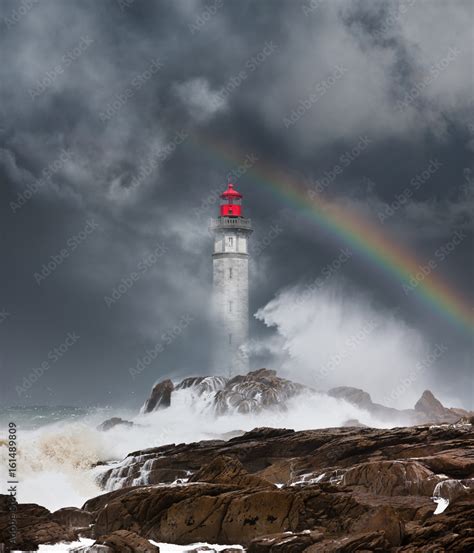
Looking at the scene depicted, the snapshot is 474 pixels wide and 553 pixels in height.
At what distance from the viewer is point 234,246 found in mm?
57219

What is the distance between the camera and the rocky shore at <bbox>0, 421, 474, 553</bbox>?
1842 centimetres


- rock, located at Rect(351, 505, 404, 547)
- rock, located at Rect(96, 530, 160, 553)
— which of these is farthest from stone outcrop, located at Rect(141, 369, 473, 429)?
rock, located at Rect(96, 530, 160, 553)

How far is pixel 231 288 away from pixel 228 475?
33.5 meters

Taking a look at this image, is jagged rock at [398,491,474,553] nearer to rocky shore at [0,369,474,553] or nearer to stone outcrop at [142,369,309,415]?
rocky shore at [0,369,474,553]

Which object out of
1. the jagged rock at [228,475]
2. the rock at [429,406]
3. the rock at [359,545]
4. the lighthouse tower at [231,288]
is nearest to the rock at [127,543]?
the rock at [359,545]

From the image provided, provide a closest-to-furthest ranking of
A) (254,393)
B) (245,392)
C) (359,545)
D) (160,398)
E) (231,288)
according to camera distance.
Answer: (359,545)
(254,393)
(245,392)
(231,288)
(160,398)

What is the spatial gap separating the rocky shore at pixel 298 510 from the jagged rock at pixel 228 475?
0.09 ft

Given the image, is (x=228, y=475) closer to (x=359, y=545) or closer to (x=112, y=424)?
(x=359, y=545)

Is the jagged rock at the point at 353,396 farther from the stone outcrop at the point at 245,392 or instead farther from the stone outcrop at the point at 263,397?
the stone outcrop at the point at 245,392

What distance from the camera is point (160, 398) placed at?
5841cm

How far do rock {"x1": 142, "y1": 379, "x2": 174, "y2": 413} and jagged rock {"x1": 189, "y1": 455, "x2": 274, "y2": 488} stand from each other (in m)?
33.7

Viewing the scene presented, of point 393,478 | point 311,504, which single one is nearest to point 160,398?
point 393,478

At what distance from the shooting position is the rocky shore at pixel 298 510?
18.4 m

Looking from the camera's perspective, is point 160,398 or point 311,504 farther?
point 160,398
